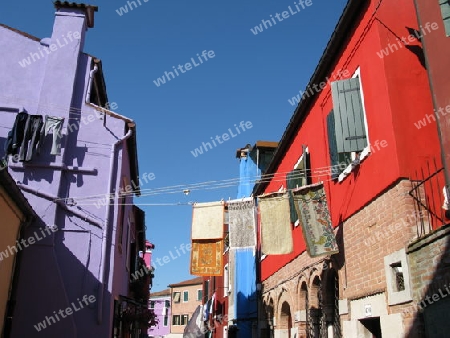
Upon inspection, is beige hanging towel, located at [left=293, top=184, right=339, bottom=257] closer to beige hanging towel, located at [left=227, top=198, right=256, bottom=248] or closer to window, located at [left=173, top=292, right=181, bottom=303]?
beige hanging towel, located at [left=227, top=198, right=256, bottom=248]

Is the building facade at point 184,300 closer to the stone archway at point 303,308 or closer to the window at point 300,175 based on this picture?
the stone archway at point 303,308

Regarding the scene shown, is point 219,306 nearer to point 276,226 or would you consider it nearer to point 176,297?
point 276,226

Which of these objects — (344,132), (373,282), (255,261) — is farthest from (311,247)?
(255,261)

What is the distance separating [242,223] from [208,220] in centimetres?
88

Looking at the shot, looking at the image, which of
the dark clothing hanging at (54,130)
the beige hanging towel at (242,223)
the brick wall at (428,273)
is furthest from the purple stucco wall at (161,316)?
the brick wall at (428,273)

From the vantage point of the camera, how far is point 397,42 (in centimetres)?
795

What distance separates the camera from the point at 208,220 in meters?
11.8

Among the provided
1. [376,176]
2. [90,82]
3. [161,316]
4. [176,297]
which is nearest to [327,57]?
[376,176]

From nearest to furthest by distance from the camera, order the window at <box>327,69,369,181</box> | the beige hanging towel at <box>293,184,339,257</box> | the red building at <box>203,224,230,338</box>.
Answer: the window at <box>327,69,369,181</box> → the beige hanging towel at <box>293,184,339,257</box> → the red building at <box>203,224,230,338</box>

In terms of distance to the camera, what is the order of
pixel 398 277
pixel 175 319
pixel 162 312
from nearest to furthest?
1. pixel 398 277
2. pixel 175 319
3. pixel 162 312

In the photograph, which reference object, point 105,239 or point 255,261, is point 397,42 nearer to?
point 105,239

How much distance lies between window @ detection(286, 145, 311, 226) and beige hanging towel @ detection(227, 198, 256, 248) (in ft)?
3.61

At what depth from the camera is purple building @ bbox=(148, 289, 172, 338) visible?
5622cm

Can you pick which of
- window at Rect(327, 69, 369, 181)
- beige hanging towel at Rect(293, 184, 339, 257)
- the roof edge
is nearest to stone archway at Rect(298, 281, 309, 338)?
beige hanging towel at Rect(293, 184, 339, 257)
